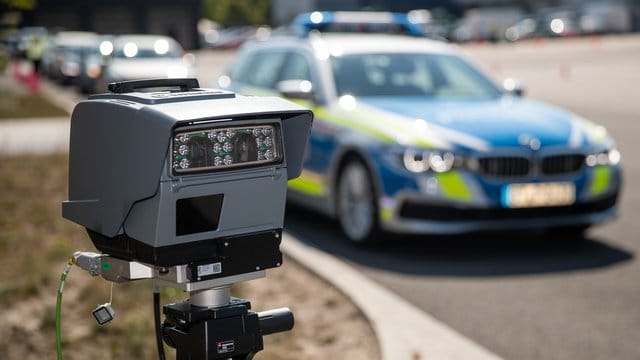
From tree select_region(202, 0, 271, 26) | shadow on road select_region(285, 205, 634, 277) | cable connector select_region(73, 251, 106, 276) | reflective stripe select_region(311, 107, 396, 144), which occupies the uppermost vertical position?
cable connector select_region(73, 251, 106, 276)

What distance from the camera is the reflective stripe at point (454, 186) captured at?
7.69 metres

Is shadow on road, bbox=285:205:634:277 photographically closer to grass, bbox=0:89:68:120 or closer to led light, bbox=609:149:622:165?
led light, bbox=609:149:622:165

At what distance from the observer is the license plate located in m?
7.74

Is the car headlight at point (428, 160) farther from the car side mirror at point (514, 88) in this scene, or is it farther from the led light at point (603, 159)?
the car side mirror at point (514, 88)

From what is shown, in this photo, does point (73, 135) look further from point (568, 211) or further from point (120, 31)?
point (120, 31)

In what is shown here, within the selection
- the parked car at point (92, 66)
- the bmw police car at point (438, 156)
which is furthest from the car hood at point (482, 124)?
the parked car at point (92, 66)

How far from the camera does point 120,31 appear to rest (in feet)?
149

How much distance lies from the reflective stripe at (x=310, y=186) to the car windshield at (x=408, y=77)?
2.29 feet

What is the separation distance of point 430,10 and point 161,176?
85519mm

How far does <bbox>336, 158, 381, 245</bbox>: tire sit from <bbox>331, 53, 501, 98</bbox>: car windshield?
874 mm

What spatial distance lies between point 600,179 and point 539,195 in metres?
0.53

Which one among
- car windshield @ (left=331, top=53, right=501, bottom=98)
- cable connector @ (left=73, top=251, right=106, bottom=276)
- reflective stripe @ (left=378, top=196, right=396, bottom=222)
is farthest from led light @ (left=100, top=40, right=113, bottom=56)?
cable connector @ (left=73, top=251, right=106, bottom=276)

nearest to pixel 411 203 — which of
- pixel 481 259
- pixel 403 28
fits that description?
pixel 481 259

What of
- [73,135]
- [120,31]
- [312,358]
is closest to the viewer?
[73,135]
